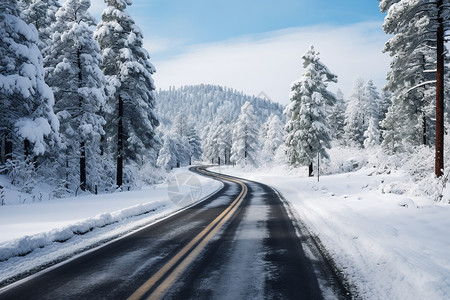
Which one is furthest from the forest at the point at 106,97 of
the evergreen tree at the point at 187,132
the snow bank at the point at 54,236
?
the evergreen tree at the point at 187,132

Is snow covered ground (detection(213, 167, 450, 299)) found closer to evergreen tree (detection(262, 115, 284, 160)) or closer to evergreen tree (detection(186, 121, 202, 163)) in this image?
evergreen tree (detection(262, 115, 284, 160))

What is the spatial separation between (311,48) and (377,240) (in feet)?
95.3

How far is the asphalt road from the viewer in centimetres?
404

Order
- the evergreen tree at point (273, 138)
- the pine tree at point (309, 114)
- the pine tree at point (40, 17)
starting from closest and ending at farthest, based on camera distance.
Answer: the pine tree at point (40, 17)
the pine tree at point (309, 114)
the evergreen tree at point (273, 138)

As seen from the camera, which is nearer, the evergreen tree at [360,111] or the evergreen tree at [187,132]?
the evergreen tree at [360,111]

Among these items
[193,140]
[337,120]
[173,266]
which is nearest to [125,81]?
[173,266]

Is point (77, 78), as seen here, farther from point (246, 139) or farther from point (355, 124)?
point (355, 124)

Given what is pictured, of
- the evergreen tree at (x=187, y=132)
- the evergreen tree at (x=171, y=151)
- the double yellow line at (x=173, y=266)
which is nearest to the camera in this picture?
the double yellow line at (x=173, y=266)

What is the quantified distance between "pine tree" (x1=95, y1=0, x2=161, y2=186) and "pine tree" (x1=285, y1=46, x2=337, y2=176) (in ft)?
48.5

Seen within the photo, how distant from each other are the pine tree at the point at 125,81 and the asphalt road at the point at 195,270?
16.7m

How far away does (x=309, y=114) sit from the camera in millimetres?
31266

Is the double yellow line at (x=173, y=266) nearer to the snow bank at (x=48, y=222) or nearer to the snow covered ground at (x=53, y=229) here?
the snow covered ground at (x=53, y=229)

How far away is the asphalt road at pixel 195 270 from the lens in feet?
13.3

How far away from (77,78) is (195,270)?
19.1 m
